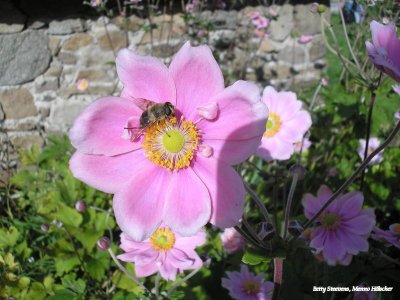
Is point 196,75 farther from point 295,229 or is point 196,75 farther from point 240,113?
point 295,229

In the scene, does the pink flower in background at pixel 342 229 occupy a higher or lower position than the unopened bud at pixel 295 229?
lower

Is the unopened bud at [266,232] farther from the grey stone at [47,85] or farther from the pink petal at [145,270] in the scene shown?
the grey stone at [47,85]

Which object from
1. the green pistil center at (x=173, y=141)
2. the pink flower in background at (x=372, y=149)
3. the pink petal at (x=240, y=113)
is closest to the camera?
the pink petal at (x=240, y=113)

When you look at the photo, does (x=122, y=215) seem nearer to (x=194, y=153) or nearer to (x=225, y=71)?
(x=194, y=153)

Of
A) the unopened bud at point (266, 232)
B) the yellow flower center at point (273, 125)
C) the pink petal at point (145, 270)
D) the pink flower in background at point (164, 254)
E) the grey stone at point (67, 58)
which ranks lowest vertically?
the pink petal at point (145, 270)

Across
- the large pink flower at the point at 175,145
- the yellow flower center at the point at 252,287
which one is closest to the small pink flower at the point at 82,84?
the yellow flower center at the point at 252,287

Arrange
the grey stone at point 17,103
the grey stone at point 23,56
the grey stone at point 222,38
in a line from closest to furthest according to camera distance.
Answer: the grey stone at point 23,56, the grey stone at point 17,103, the grey stone at point 222,38

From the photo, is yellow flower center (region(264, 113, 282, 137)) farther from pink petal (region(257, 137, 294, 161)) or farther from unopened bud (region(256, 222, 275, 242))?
unopened bud (region(256, 222, 275, 242))

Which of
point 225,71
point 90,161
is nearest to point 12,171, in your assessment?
point 225,71
